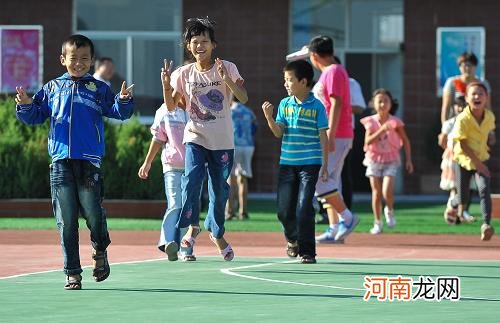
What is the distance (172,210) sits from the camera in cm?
1369

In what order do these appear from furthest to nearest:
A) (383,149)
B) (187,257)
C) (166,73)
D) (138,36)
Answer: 1. (138,36)
2. (383,149)
3. (187,257)
4. (166,73)

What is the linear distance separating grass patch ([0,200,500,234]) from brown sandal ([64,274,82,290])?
A: 770 cm

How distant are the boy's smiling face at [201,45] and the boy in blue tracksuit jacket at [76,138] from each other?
1.68 m

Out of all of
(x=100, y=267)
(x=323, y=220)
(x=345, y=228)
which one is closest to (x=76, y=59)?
(x=100, y=267)

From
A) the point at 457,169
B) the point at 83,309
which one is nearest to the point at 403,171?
the point at 457,169

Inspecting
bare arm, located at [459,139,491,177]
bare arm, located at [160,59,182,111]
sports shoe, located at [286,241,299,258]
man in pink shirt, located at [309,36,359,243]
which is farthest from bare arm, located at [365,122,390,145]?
bare arm, located at [160,59,182,111]

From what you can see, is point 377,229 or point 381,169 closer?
point 377,229

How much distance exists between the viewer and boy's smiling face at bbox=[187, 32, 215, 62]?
12859 millimetres

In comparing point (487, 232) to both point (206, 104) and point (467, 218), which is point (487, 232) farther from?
point (206, 104)

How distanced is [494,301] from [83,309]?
9.06 feet

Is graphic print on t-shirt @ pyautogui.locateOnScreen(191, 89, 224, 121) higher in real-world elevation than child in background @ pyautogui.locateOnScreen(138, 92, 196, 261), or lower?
higher

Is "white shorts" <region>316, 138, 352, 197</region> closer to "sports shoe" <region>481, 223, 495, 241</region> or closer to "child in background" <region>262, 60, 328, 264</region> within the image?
"child in background" <region>262, 60, 328, 264</region>

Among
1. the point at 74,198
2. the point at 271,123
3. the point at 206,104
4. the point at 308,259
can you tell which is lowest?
the point at 308,259

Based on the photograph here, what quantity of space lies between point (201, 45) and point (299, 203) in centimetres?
178
